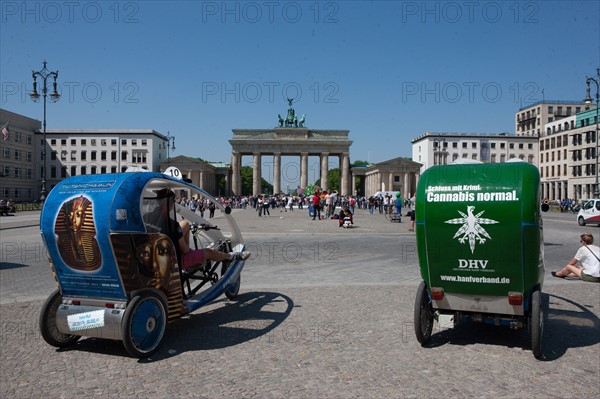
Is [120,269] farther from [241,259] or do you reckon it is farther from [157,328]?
[241,259]

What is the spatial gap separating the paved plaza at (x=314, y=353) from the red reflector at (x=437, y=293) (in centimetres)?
58

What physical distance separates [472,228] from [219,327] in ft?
11.1

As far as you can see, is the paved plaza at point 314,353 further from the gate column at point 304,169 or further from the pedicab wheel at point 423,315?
the gate column at point 304,169

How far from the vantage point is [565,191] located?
85.9 m

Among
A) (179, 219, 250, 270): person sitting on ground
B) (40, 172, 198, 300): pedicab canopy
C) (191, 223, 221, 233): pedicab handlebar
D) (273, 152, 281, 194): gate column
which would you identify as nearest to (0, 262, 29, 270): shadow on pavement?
(191, 223, 221, 233): pedicab handlebar

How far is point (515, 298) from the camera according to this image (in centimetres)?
516

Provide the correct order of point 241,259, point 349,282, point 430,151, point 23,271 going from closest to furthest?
point 241,259, point 349,282, point 23,271, point 430,151

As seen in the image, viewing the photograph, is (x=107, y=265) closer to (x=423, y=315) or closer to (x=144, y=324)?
(x=144, y=324)

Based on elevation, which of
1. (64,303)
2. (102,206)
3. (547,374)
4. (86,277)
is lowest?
(547,374)

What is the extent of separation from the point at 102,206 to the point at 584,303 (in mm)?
7166

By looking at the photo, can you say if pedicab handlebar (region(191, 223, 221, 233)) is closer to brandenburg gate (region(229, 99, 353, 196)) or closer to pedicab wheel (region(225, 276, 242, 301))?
pedicab wheel (region(225, 276, 242, 301))

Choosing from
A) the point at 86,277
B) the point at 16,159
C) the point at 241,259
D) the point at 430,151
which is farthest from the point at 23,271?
the point at 430,151

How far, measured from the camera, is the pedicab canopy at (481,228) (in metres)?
4.95

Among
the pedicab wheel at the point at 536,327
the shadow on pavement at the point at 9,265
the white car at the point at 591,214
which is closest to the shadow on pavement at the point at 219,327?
the pedicab wheel at the point at 536,327
